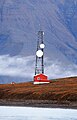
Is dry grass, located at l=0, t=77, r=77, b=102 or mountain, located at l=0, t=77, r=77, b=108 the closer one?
mountain, located at l=0, t=77, r=77, b=108

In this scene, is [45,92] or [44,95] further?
[45,92]

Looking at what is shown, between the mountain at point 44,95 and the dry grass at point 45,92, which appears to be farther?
the dry grass at point 45,92

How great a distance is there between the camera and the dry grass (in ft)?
538

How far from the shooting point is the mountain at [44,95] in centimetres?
15838

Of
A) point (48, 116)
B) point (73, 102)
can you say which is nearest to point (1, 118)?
point (48, 116)

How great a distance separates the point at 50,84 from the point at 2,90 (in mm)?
13850

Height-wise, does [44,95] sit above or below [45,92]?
below

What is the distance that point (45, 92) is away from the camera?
174750 millimetres

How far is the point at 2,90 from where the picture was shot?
19562 cm

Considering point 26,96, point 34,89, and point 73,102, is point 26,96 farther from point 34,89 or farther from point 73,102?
point 73,102

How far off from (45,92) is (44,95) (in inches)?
169

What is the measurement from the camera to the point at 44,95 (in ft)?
559

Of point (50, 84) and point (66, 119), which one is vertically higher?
point (50, 84)

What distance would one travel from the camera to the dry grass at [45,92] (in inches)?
6462
